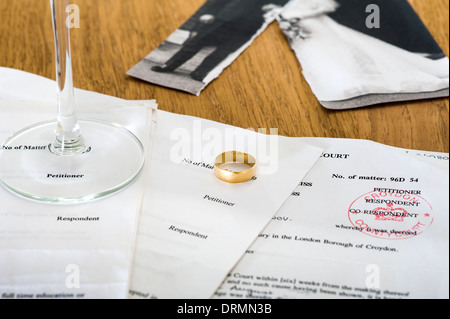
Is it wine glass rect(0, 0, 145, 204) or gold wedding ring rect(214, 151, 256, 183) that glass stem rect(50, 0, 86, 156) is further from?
gold wedding ring rect(214, 151, 256, 183)

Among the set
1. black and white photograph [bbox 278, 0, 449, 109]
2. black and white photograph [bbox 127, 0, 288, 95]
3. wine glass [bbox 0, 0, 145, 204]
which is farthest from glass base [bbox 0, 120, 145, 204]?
black and white photograph [bbox 278, 0, 449, 109]

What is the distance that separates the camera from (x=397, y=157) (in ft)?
1.86

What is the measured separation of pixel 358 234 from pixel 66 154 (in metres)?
0.27

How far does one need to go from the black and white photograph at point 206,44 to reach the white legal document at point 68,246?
17 cm

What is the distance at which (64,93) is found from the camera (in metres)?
0.55

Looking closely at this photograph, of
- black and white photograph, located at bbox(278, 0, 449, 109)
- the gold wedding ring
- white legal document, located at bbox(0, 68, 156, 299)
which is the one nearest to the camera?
white legal document, located at bbox(0, 68, 156, 299)

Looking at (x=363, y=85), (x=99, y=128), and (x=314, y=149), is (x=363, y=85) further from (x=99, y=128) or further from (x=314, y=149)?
(x=99, y=128)

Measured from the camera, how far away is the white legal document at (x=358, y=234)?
1.45ft

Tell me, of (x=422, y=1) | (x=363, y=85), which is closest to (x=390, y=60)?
(x=363, y=85)

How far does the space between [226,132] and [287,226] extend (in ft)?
0.48

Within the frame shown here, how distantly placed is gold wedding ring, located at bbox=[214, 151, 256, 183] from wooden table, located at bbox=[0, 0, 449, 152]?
6 cm

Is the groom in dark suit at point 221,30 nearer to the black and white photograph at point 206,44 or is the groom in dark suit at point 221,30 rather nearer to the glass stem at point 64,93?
the black and white photograph at point 206,44

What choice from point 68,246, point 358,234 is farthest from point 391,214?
point 68,246

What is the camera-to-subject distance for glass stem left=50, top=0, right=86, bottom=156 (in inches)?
20.6
